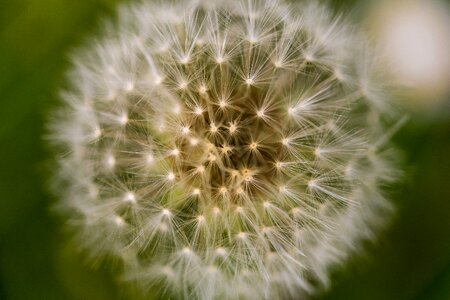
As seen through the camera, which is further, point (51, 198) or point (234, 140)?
point (51, 198)

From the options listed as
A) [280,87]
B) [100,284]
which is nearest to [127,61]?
[280,87]

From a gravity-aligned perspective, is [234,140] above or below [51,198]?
below

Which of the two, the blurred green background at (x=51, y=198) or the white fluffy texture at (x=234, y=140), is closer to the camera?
the white fluffy texture at (x=234, y=140)

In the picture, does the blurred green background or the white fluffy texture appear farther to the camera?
the blurred green background

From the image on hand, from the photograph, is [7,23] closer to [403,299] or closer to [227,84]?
[227,84]
